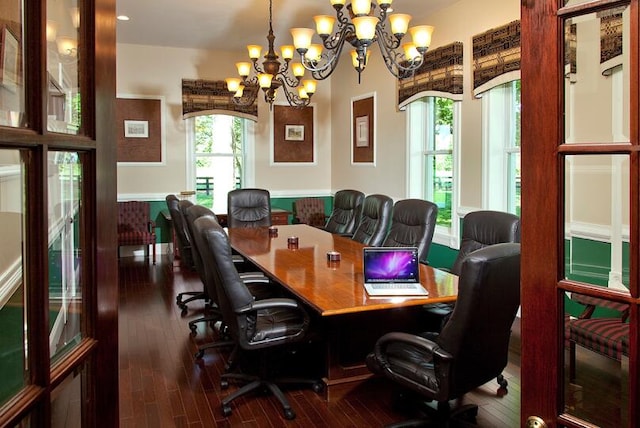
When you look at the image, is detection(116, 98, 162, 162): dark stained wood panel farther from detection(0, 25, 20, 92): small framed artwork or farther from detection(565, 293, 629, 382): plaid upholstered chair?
detection(565, 293, 629, 382): plaid upholstered chair

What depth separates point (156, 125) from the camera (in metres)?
7.82

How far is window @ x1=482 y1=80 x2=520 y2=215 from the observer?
5.16m

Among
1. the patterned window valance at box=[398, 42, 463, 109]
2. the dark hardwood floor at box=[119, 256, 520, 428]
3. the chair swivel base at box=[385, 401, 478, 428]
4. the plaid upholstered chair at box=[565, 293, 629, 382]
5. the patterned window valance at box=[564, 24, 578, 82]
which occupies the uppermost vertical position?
the patterned window valance at box=[398, 42, 463, 109]

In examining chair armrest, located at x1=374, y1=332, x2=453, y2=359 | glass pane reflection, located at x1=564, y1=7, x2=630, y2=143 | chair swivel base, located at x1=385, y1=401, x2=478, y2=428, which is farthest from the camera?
chair swivel base, located at x1=385, y1=401, x2=478, y2=428

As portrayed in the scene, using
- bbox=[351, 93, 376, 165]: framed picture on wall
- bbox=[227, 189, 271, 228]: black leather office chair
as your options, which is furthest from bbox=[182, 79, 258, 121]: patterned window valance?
bbox=[227, 189, 271, 228]: black leather office chair

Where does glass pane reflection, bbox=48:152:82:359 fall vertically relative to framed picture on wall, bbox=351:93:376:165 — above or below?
below

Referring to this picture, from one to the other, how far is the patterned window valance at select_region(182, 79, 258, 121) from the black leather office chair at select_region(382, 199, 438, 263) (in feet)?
13.0

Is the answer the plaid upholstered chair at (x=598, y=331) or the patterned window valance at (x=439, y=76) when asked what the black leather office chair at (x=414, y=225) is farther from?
the plaid upholstered chair at (x=598, y=331)

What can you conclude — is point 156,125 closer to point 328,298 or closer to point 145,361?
point 145,361

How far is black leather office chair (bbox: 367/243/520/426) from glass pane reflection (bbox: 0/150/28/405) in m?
1.73

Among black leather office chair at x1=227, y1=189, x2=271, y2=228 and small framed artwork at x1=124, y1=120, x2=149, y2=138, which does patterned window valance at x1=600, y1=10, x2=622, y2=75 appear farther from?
small framed artwork at x1=124, y1=120, x2=149, y2=138

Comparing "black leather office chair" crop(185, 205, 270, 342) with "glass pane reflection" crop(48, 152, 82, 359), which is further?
"black leather office chair" crop(185, 205, 270, 342)

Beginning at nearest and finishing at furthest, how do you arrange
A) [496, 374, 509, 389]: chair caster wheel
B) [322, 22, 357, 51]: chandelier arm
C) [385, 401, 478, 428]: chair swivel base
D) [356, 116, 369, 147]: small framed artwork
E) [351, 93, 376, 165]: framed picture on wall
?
[385, 401, 478, 428]: chair swivel base → [496, 374, 509, 389]: chair caster wheel → [322, 22, 357, 51]: chandelier arm → [351, 93, 376, 165]: framed picture on wall → [356, 116, 369, 147]: small framed artwork

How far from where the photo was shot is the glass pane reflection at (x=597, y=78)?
37.5 inches
